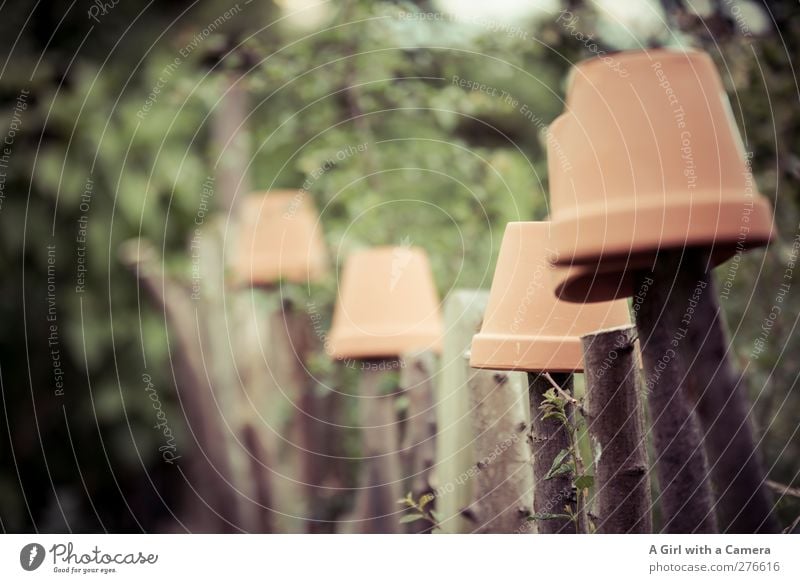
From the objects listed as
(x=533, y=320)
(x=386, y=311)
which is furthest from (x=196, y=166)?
(x=533, y=320)

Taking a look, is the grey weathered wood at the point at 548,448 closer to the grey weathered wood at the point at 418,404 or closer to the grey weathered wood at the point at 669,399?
the grey weathered wood at the point at 669,399

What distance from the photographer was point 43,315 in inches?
59.9

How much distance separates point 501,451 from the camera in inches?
28.7

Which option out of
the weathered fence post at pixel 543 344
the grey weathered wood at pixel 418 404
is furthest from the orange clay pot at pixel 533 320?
the grey weathered wood at pixel 418 404

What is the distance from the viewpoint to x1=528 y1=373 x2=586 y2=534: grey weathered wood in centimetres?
57

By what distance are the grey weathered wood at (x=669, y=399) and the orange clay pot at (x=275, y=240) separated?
0.99 metres

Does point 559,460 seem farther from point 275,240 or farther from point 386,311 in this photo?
point 275,240

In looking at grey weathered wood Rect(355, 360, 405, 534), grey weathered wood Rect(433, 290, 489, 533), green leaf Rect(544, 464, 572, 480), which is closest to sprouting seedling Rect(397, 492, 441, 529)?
grey weathered wood Rect(433, 290, 489, 533)

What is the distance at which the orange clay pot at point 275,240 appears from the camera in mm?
1403

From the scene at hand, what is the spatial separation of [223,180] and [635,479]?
1.18 metres

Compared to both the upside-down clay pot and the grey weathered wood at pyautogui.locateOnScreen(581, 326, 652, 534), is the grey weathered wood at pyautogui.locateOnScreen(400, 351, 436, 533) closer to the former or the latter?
the grey weathered wood at pyautogui.locateOnScreen(581, 326, 652, 534)

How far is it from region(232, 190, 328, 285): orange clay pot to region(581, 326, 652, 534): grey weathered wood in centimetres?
95

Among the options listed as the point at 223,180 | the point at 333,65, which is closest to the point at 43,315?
the point at 223,180

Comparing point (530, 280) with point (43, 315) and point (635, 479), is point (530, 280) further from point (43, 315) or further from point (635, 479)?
point (43, 315)
